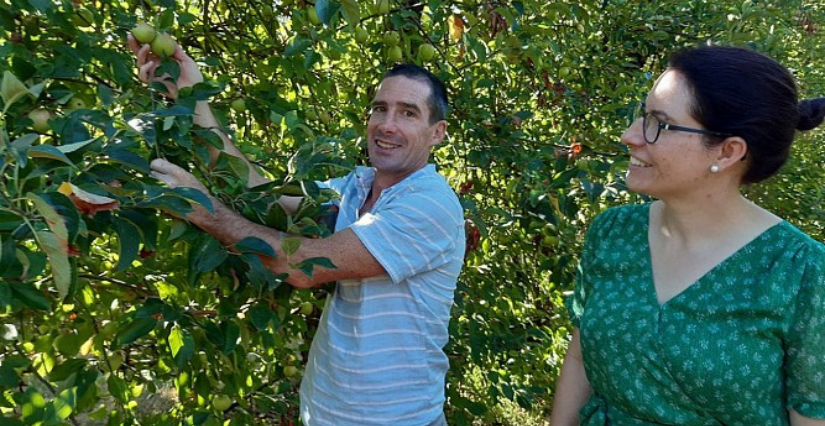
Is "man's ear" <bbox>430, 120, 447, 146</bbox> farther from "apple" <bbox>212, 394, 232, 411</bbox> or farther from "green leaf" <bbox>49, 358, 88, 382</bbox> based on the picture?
"green leaf" <bbox>49, 358, 88, 382</bbox>

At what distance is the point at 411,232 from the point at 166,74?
63cm

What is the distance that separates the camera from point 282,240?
1450 millimetres

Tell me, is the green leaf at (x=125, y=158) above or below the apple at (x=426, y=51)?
above

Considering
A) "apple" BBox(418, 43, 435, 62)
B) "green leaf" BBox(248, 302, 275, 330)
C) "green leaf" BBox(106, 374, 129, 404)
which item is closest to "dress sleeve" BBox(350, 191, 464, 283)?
"green leaf" BBox(248, 302, 275, 330)

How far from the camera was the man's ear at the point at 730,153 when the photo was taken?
1531 mm

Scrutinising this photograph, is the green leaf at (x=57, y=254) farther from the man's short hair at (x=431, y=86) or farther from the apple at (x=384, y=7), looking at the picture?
the apple at (x=384, y=7)

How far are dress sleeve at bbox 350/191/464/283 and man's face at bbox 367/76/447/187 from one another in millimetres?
206

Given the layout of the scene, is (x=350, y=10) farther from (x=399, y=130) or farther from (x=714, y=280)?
(x=714, y=280)

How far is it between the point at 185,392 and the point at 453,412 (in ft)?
3.81

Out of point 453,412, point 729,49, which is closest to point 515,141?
point 453,412

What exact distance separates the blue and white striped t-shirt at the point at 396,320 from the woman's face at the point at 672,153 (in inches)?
17.3

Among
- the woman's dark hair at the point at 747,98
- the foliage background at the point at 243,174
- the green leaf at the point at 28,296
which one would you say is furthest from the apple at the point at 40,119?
the woman's dark hair at the point at 747,98

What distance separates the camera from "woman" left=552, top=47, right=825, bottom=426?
4.77 ft

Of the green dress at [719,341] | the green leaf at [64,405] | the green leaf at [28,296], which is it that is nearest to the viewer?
the green leaf at [64,405]
